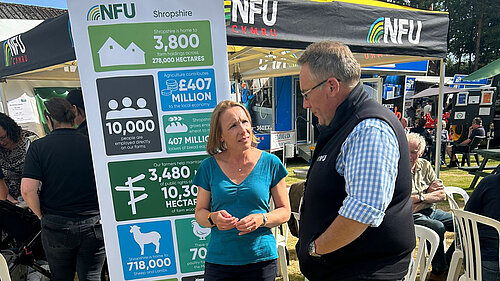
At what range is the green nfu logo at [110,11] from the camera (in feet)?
5.91

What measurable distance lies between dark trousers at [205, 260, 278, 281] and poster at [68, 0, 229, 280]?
0.42 m

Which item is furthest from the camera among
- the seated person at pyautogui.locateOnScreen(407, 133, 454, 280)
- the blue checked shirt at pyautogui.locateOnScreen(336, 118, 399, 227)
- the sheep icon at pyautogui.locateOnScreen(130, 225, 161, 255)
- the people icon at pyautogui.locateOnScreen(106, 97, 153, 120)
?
the seated person at pyautogui.locateOnScreen(407, 133, 454, 280)

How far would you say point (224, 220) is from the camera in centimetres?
151

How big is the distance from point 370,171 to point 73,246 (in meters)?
1.96

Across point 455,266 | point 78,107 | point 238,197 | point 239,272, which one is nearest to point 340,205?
point 238,197

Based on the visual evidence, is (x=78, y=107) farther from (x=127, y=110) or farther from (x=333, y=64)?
(x=333, y=64)

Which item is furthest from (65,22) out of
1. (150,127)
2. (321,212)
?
(321,212)

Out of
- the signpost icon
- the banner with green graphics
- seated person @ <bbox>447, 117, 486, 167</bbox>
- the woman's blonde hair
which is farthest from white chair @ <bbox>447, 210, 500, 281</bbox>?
seated person @ <bbox>447, 117, 486, 167</bbox>

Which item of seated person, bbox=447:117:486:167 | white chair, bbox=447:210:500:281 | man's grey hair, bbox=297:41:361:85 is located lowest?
seated person, bbox=447:117:486:167

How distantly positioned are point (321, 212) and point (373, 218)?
242 millimetres

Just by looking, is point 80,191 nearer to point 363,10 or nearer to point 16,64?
point 16,64

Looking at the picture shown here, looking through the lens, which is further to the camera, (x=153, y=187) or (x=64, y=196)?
(x=64, y=196)

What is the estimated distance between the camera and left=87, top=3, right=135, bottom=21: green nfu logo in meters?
1.80

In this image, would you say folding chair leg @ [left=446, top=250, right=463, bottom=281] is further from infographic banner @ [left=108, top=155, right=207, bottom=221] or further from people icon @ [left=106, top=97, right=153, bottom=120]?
people icon @ [left=106, top=97, right=153, bottom=120]
